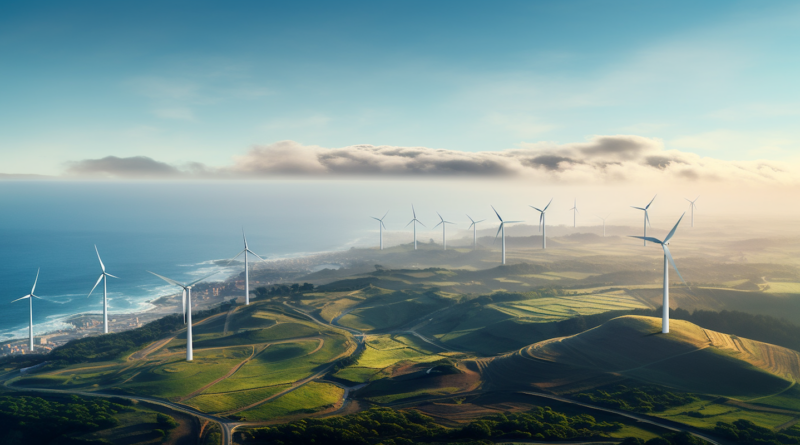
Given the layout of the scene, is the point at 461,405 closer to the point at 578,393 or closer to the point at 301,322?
the point at 578,393

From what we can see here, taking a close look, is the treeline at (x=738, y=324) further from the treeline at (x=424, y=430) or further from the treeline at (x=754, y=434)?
the treeline at (x=424, y=430)

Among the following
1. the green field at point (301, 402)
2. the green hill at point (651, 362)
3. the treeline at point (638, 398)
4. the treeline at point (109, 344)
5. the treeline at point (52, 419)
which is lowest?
the treeline at point (109, 344)

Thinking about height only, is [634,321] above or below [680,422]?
above

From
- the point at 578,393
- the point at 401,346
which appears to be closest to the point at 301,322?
the point at 401,346

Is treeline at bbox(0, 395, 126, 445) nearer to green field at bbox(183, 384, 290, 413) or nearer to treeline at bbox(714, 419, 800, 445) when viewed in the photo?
green field at bbox(183, 384, 290, 413)

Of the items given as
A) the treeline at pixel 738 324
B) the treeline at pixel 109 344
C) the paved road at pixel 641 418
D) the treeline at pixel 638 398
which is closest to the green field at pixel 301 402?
the paved road at pixel 641 418

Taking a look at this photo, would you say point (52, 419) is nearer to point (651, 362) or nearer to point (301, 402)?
point (301, 402)

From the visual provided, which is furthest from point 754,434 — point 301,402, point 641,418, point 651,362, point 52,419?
point 52,419
